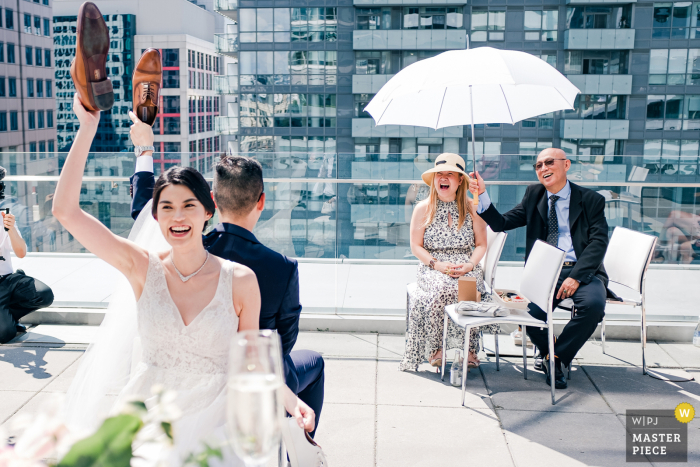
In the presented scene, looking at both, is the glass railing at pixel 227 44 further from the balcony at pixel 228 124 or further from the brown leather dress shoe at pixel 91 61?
the brown leather dress shoe at pixel 91 61

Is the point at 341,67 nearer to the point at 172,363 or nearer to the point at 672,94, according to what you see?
the point at 672,94

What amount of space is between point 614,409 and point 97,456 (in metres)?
3.67

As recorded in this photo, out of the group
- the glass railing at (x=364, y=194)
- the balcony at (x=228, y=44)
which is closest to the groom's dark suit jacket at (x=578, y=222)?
the glass railing at (x=364, y=194)

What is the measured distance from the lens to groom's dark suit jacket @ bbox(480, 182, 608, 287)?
4.36 metres

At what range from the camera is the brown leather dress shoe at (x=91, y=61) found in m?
1.76

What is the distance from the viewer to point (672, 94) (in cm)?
4291

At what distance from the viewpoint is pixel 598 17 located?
42.6 metres

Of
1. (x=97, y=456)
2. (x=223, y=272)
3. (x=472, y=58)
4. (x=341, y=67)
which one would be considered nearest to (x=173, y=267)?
(x=223, y=272)

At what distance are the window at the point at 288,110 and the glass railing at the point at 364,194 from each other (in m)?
40.5

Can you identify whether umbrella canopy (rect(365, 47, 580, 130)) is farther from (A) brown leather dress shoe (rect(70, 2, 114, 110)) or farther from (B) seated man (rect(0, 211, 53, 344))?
(B) seated man (rect(0, 211, 53, 344))

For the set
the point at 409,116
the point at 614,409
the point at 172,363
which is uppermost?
the point at 409,116

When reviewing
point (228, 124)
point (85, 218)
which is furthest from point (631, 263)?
point (228, 124)

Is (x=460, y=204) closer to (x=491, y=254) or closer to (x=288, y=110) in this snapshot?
(x=491, y=254)

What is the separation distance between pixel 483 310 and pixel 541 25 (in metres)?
43.4
